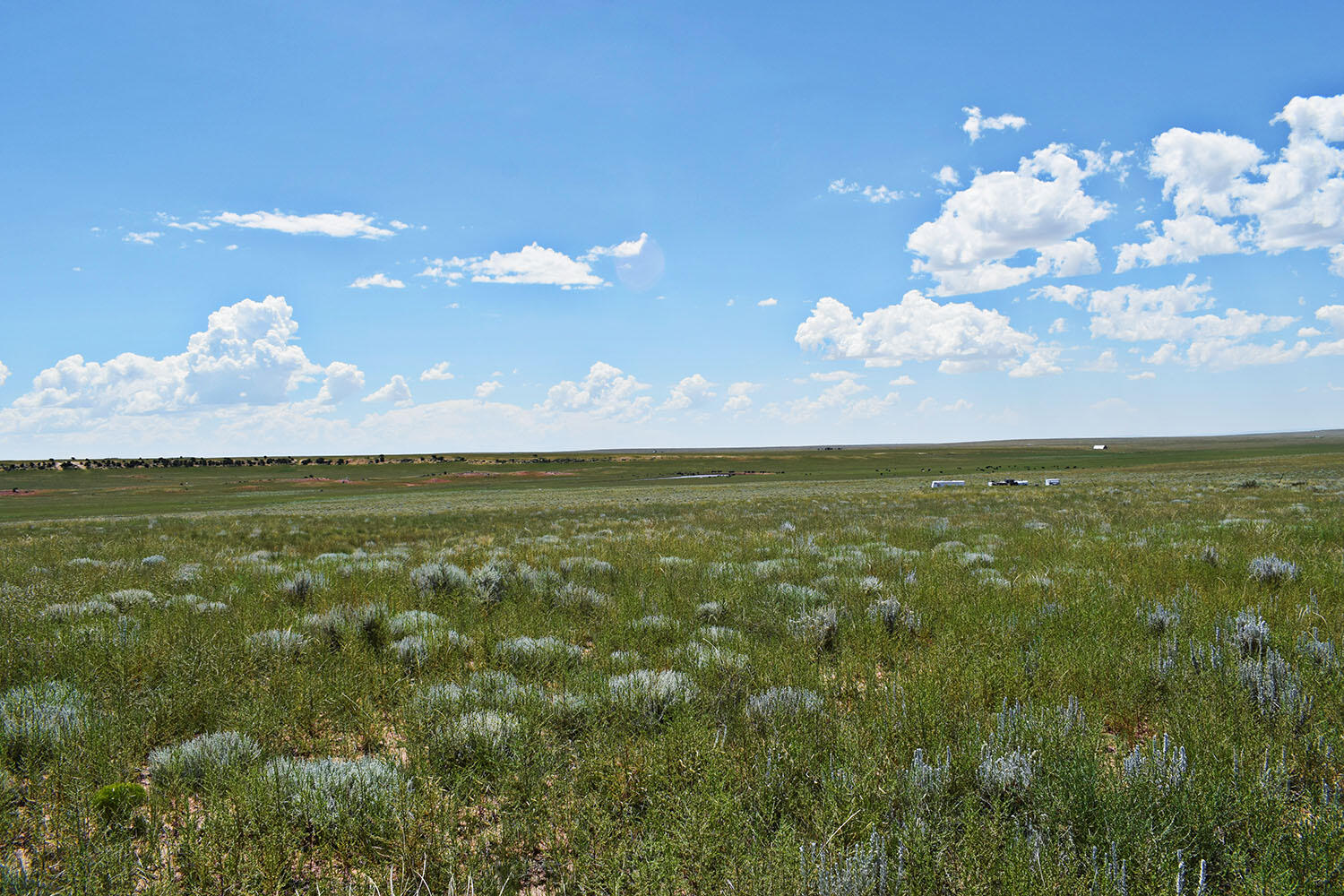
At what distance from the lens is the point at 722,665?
419cm

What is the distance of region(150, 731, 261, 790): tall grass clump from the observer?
2.84m

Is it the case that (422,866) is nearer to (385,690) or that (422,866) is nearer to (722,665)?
(385,690)

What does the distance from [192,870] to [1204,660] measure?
572 cm

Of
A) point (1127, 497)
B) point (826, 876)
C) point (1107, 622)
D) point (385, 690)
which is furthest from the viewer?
point (1127, 497)

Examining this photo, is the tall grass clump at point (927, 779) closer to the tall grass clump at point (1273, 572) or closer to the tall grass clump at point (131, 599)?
the tall grass clump at point (1273, 572)

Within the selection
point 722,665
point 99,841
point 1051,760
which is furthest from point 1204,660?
point 99,841

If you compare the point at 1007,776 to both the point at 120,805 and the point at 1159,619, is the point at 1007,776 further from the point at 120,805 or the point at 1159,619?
the point at 120,805

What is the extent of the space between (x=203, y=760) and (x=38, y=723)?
103 centimetres

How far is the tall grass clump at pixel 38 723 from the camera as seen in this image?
3.06 metres

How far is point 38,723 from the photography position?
3146mm

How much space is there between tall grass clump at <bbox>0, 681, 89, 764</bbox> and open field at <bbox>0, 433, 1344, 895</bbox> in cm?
2

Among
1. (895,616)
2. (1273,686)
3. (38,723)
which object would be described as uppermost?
(38,723)

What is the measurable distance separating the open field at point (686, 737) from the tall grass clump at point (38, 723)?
0.02 meters

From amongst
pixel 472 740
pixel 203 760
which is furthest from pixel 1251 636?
pixel 203 760
